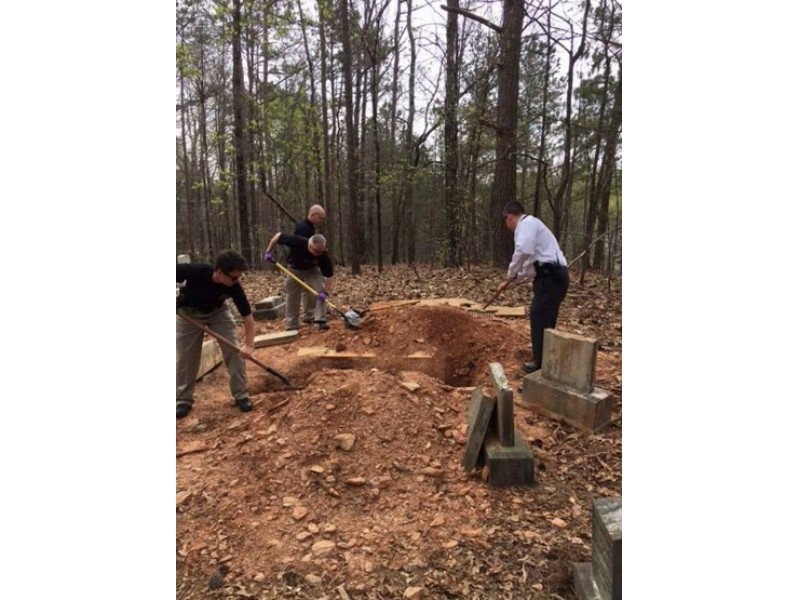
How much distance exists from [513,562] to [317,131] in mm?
10578

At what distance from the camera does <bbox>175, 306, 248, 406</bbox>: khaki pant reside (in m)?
4.00

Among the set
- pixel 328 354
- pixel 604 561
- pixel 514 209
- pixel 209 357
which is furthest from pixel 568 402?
pixel 209 357

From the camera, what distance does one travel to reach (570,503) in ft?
8.64

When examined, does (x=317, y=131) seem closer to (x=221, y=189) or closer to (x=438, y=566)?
(x=221, y=189)

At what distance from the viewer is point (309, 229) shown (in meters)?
6.18

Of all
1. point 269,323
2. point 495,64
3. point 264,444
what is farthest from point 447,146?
point 264,444

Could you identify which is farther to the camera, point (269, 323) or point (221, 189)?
point (269, 323)

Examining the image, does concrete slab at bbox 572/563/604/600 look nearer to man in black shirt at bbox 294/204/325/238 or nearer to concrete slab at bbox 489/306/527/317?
concrete slab at bbox 489/306/527/317

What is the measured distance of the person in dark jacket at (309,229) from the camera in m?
6.06

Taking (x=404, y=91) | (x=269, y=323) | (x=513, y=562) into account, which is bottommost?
(x=513, y=562)

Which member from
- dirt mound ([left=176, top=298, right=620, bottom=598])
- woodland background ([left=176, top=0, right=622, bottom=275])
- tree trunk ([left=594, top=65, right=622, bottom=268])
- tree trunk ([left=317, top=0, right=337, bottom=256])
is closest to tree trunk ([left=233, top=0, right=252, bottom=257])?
woodland background ([left=176, top=0, right=622, bottom=275])

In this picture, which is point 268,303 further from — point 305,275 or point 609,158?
point 609,158

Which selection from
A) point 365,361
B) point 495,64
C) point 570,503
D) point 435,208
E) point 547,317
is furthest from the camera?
point 435,208

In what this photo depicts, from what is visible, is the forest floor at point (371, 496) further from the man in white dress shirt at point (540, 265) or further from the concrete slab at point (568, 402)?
the man in white dress shirt at point (540, 265)
